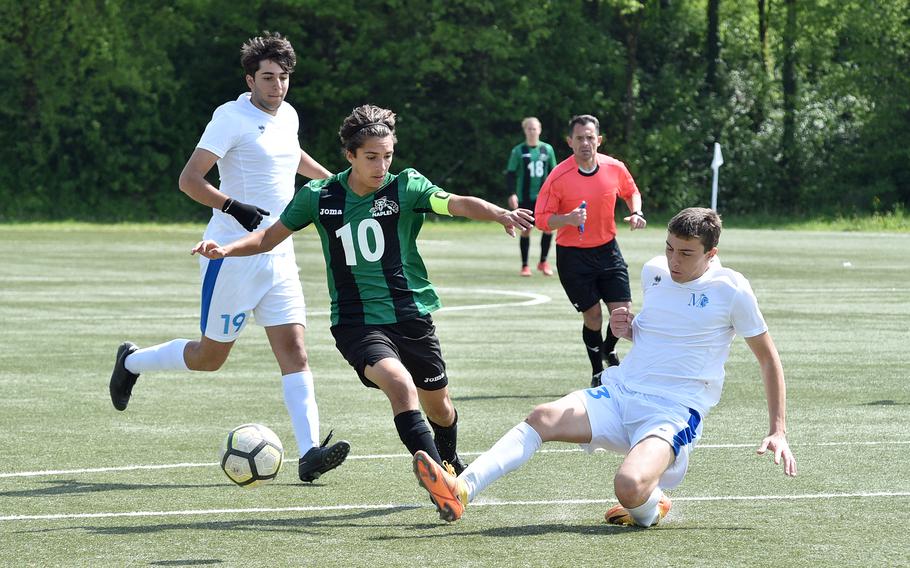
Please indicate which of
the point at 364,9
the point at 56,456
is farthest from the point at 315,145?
the point at 56,456

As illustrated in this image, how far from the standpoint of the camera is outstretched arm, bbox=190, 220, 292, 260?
6992 millimetres

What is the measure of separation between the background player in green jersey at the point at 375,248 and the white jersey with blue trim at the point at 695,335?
0.94 meters

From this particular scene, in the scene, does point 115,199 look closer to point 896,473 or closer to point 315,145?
point 315,145

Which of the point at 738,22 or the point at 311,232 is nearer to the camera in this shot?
the point at 311,232

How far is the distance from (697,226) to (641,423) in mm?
861

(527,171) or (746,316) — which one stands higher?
(746,316)

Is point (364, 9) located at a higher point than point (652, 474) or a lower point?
higher

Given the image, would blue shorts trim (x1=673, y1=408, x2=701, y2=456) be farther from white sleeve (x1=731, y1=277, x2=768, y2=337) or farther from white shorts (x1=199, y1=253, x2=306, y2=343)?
white shorts (x1=199, y1=253, x2=306, y2=343)

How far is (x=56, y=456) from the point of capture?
7.98 m

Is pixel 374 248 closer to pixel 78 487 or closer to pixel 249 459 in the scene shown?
pixel 249 459

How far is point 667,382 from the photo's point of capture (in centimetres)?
637

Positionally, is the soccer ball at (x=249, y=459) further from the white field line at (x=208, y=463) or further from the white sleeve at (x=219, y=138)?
the white sleeve at (x=219, y=138)

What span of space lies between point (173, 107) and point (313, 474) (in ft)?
127

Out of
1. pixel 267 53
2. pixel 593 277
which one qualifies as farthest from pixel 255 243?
pixel 593 277
